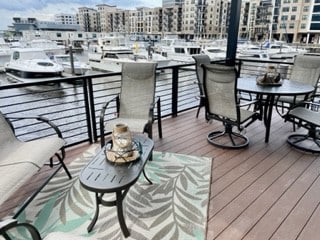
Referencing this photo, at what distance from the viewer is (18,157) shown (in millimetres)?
1829

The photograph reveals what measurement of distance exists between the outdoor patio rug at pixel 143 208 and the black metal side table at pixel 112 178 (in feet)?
0.39

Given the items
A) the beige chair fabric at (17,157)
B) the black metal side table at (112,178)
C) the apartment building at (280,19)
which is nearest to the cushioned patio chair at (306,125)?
the black metal side table at (112,178)

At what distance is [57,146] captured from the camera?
2061 mm

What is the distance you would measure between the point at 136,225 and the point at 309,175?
1812mm

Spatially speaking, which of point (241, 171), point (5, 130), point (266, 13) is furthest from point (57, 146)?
point (266, 13)

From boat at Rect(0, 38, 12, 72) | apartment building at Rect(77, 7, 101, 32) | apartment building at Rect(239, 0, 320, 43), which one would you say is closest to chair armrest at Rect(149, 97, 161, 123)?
apartment building at Rect(77, 7, 101, 32)

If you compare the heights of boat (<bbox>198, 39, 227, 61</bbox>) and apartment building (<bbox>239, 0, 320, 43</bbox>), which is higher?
apartment building (<bbox>239, 0, 320, 43</bbox>)

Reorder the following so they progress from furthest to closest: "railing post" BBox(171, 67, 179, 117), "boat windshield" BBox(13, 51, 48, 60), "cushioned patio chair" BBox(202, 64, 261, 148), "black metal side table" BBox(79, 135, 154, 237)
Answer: "boat windshield" BBox(13, 51, 48, 60), "railing post" BBox(171, 67, 179, 117), "cushioned patio chair" BBox(202, 64, 261, 148), "black metal side table" BBox(79, 135, 154, 237)

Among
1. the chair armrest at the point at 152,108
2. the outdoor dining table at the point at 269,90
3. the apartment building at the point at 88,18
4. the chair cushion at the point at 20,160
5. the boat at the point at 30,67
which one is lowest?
the boat at the point at 30,67

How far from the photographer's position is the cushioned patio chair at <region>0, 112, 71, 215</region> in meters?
1.54

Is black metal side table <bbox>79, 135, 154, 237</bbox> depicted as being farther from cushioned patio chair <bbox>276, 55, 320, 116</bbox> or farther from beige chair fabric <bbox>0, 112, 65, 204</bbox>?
cushioned patio chair <bbox>276, 55, 320, 116</bbox>

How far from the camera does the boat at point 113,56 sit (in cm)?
1443

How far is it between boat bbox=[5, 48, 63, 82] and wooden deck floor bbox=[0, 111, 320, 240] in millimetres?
11537

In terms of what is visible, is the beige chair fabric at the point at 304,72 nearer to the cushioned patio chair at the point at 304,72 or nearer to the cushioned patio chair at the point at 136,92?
the cushioned patio chair at the point at 304,72
